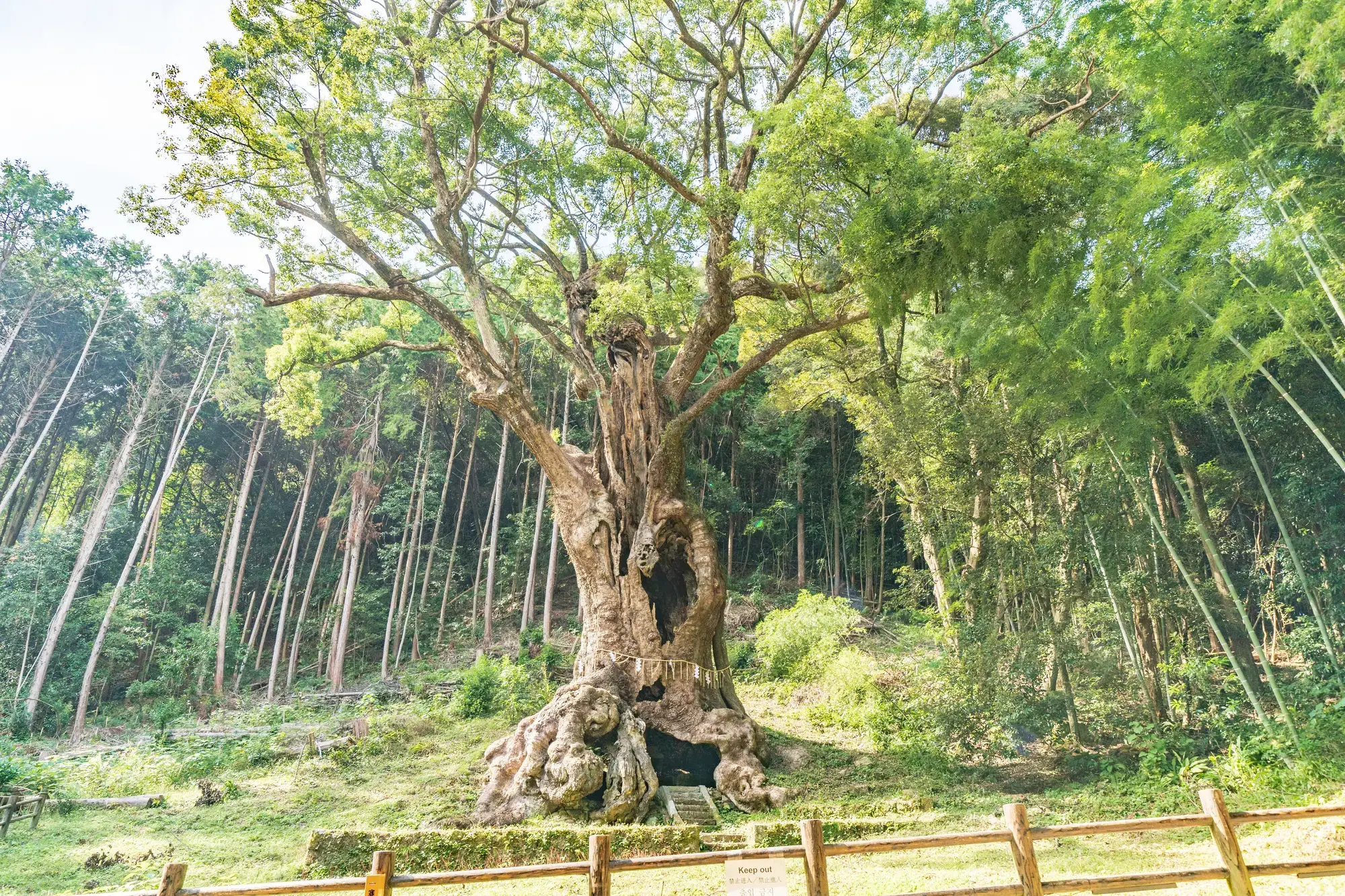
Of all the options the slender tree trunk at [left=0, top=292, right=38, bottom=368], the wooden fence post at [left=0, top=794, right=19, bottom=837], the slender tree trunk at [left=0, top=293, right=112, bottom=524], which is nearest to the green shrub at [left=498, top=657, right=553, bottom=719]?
the wooden fence post at [left=0, top=794, right=19, bottom=837]

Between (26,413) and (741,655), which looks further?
(26,413)

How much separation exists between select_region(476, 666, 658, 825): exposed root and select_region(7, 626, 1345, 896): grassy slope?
0.53 metres

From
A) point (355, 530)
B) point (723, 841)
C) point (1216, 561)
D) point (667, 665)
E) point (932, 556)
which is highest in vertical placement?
point (355, 530)

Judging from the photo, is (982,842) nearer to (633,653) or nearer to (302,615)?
(633,653)

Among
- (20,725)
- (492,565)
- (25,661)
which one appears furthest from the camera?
(492,565)

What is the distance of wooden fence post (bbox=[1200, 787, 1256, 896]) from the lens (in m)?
3.20

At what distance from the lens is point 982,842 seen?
3178 millimetres

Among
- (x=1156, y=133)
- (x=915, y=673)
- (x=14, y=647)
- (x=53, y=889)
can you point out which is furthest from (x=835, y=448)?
(x=14, y=647)

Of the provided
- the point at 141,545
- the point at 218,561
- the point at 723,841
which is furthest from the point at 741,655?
the point at 141,545

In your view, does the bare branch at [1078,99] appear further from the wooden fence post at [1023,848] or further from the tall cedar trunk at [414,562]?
the tall cedar trunk at [414,562]

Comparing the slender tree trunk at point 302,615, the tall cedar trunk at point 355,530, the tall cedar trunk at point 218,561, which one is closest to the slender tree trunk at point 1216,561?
the tall cedar trunk at point 355,530

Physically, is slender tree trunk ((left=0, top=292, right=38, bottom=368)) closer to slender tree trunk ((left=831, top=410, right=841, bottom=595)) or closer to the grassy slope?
the grassy slope

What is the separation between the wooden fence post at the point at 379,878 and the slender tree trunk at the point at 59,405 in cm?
1799

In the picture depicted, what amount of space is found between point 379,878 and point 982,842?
9.23ft
